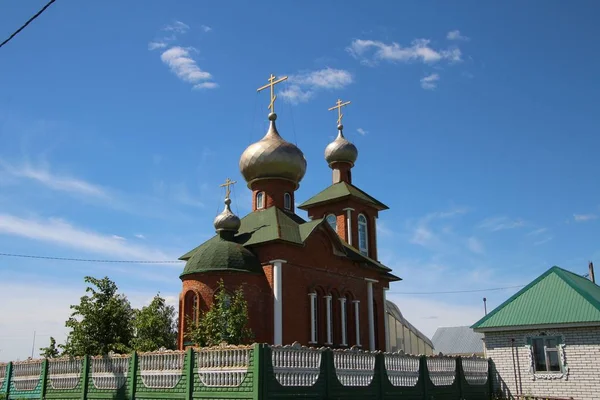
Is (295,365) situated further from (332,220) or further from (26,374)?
(332,220)

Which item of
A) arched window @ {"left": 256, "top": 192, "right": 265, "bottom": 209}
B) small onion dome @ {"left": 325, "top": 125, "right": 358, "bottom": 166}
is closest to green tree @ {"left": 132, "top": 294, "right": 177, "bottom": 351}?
arched window @ {"left": 256, "top": 192, "right": 265, "bottom": 209}

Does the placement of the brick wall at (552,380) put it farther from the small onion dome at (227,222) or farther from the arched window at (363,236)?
the arched window at (363,236)

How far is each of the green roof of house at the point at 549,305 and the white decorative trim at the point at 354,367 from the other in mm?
6370

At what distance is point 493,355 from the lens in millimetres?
18703

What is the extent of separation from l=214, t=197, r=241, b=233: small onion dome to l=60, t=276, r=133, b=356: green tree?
6.77 metres

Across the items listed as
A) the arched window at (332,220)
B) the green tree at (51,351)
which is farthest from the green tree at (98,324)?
the arched window at (332,220)

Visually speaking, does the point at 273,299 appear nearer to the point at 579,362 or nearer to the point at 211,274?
the point at 211,274

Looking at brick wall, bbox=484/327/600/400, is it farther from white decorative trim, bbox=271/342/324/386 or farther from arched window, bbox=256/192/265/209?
arched window, bbox=256/192/265/209

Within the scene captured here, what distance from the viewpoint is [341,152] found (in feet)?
108

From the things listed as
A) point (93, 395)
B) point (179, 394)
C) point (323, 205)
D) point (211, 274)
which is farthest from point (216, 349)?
point (323, 205)

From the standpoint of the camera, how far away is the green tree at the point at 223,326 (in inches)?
761

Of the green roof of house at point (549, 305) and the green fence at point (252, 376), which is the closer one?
the green fence at point (252, 376)

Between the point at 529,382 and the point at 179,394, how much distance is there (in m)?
10.5

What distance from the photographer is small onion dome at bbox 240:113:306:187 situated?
90.7 feet
